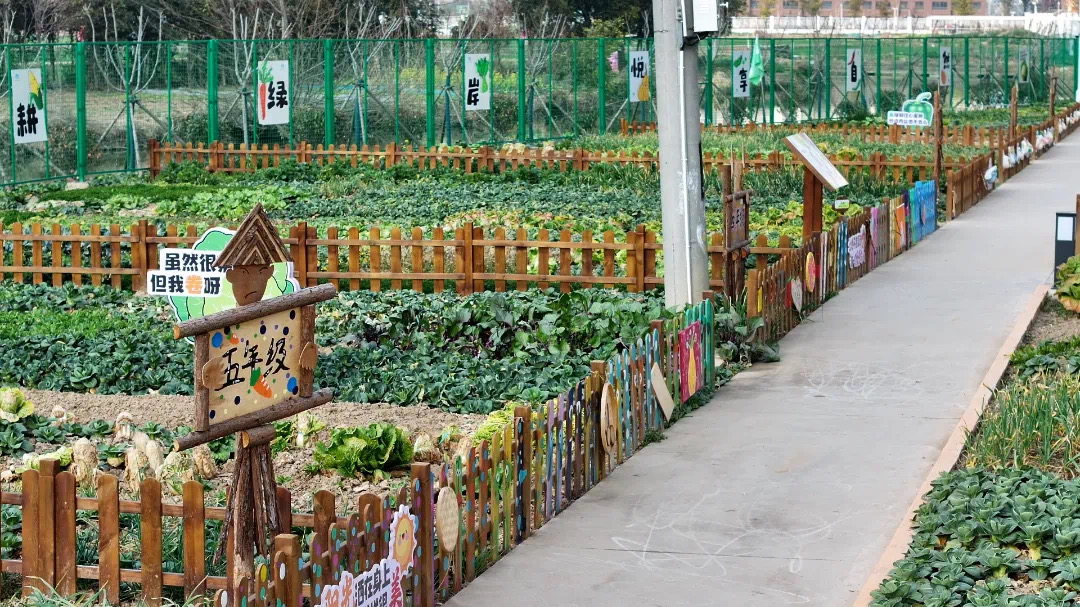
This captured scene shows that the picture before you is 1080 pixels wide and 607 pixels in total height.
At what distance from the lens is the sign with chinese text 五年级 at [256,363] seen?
5.21 m

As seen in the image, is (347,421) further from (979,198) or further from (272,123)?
(272,123)

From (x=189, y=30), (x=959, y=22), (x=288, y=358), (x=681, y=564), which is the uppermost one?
(x=959, y=22)

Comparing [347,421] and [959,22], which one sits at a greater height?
[959,22]

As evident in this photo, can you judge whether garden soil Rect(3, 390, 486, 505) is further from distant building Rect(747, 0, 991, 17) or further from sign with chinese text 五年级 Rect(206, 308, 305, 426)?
distant building Rect(747, 0, 991, 17)

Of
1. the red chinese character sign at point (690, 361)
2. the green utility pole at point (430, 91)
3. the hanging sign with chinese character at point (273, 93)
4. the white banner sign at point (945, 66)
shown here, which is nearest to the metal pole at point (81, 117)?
the hanging sign with chinese character at point (273, 93)

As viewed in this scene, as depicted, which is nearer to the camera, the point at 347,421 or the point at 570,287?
the point at 347,421

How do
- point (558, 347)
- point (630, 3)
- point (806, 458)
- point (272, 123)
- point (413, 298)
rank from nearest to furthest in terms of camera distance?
point (806, 458) < point (558, 347) < point (413, 298) < point (272, 123) < point (630, 3)

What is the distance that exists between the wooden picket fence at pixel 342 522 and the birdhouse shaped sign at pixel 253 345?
38 cm

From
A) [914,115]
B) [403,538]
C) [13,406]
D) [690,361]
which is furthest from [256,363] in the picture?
[914,115]

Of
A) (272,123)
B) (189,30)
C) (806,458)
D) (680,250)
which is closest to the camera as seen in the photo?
(806,458)

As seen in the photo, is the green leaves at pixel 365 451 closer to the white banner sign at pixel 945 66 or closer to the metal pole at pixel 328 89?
the metal pole at pixel 328 89

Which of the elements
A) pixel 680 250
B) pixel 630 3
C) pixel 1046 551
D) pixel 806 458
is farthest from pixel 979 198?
pixel 630 3

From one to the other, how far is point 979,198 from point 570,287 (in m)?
11.4

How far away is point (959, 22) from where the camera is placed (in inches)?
4616
